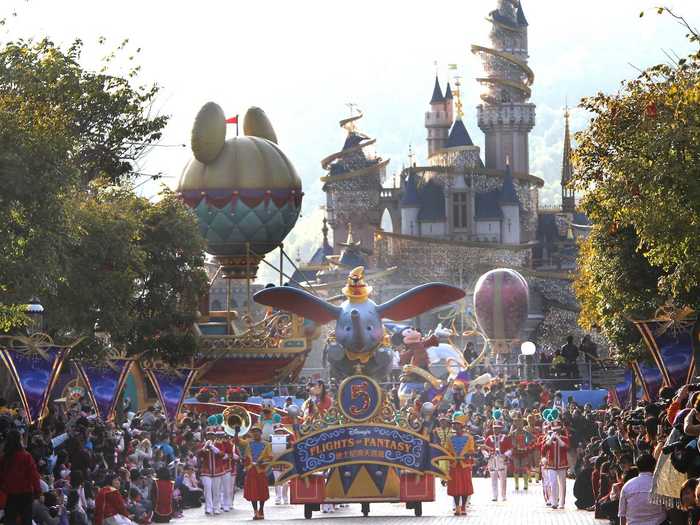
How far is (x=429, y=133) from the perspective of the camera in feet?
493

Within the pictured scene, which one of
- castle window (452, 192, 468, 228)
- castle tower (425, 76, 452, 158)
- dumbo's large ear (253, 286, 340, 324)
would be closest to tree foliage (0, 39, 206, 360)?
dumbo's large ear (253, 286, 340, 324)

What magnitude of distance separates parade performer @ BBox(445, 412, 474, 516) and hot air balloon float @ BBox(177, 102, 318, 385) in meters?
17.5

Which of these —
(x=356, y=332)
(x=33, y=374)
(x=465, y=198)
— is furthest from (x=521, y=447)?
(x=465, y=198)

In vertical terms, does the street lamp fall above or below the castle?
below

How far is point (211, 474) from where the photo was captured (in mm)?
31594

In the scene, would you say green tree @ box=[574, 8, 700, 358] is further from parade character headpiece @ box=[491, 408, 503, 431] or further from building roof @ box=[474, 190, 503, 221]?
building roof @ box=[474, 190, 503, 221]

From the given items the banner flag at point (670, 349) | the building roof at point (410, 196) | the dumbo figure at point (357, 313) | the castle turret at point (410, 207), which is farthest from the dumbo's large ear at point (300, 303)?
the building roof at point (410, 196)

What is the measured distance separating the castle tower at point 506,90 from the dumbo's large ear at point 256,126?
275 feet

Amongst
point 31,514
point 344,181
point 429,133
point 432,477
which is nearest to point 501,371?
point 432,477

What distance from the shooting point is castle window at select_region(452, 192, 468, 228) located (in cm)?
13488

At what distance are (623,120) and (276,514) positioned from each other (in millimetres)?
8251

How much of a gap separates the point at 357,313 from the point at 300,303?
1249 mm

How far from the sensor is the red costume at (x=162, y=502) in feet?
96.5

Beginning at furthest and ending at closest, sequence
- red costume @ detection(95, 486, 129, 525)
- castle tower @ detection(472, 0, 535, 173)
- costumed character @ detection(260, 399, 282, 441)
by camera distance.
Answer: castle tower @ detection(472, 0, 535, 173) → costumed character @ detection(260, 399, 282, 441) → red costume @ detection(95, 486, 129, 525)
